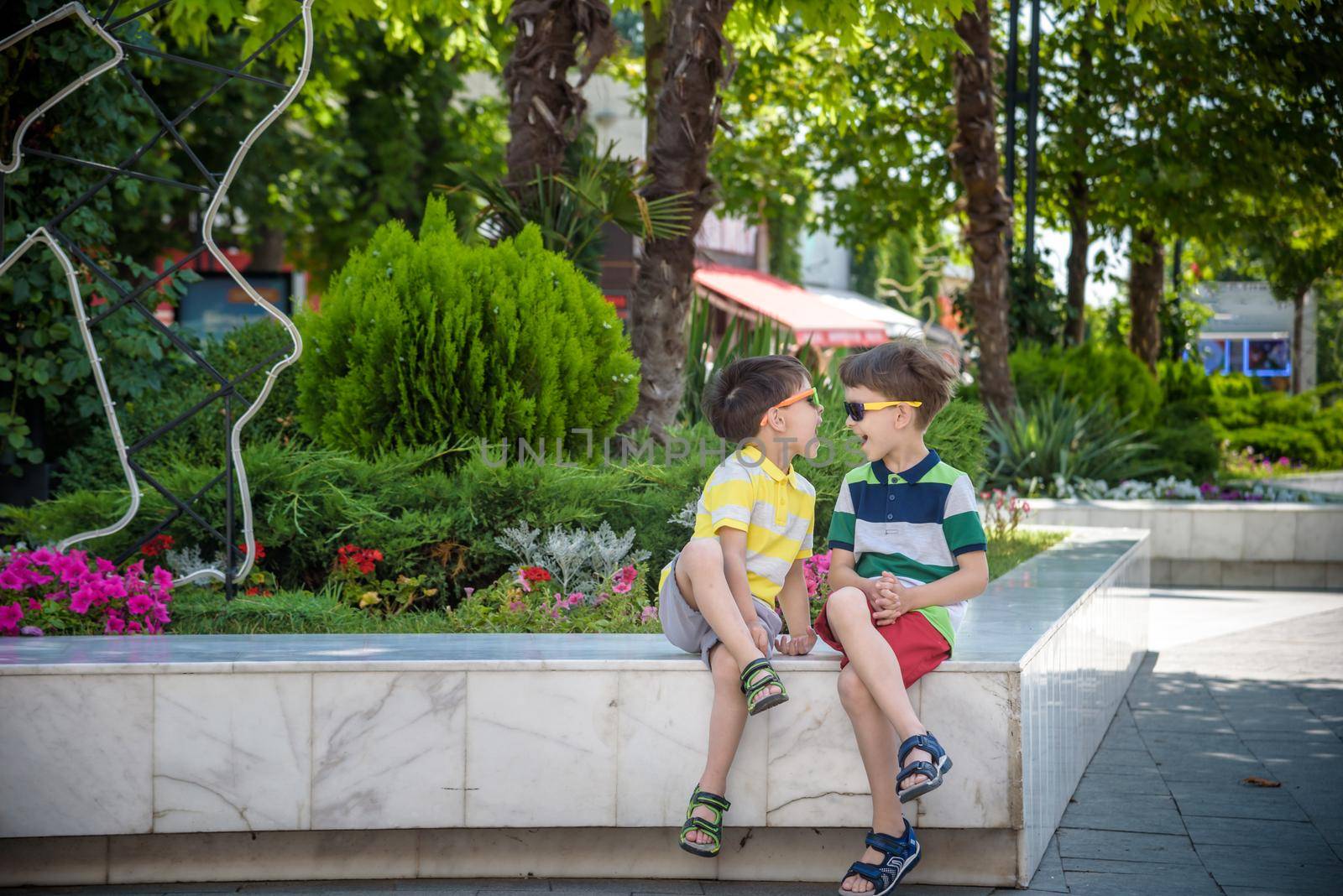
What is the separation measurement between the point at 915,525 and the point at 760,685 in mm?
671

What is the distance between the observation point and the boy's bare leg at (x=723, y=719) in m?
3.95

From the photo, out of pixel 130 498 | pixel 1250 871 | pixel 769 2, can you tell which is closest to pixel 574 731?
pixel 1250 871

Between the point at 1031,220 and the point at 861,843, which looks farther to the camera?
the point at 1031,220

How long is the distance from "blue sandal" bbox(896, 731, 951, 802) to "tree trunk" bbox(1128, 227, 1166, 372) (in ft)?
60.7

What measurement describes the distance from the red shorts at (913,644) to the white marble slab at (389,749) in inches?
43.7

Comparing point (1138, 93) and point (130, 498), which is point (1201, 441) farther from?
point (130, 498)

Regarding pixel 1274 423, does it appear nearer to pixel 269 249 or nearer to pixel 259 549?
pixel 269 249

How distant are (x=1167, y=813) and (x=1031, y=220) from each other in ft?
39.4

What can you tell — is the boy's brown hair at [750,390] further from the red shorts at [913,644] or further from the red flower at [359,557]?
the red flower at [359,557]

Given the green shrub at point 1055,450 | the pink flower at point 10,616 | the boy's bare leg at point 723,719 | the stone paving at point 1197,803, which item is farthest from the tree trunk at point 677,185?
the green shrub at point 1055,450

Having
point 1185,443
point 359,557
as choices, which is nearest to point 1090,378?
point 1185,443

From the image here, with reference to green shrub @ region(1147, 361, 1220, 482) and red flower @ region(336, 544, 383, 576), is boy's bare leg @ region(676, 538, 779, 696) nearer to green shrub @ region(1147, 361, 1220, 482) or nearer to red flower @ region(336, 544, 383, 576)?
red flower @ region(336, 544, 383, 576)

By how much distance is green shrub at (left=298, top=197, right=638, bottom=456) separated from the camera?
652cm

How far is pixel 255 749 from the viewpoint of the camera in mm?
3969
